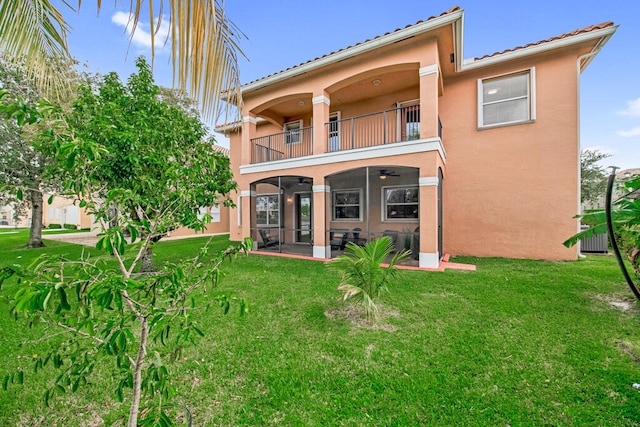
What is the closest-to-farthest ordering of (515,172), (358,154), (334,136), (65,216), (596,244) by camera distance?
1. (358,154)
2. (515,172)
3. (596,244)
4. (334,136)
5. (65,216)

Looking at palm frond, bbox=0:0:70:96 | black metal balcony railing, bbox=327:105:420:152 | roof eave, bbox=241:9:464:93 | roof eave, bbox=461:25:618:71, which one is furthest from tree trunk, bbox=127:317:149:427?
roof eave, bbox=461:25:618:71

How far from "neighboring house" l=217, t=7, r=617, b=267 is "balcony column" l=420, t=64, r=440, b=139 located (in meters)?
0.03

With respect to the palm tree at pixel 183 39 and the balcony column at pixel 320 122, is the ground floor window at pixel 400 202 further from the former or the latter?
the palm tree at pixel 183 39

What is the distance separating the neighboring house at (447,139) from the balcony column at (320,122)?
36 millimetres

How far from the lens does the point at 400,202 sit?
11.0m

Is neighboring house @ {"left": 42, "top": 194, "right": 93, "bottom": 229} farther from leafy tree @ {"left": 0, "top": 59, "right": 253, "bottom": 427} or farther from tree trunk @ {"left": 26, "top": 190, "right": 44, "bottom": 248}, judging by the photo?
leafy tree @ {"left": 0, "top": 59, "right": 253, "bottom": 427}

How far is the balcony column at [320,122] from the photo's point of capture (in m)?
9.31

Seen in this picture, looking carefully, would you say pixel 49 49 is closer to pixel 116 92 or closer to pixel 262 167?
pixel 116 92

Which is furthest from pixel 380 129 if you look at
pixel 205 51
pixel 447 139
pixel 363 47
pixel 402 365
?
pixel 205 51

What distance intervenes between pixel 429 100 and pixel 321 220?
5.07 m

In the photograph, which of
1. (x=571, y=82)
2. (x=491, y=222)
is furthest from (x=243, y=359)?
(x=571, y=82)

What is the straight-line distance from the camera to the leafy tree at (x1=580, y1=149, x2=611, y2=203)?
13461mm

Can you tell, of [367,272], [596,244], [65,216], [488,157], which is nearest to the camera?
[367,272]

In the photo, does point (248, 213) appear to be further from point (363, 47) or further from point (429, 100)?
point (429, 100)
